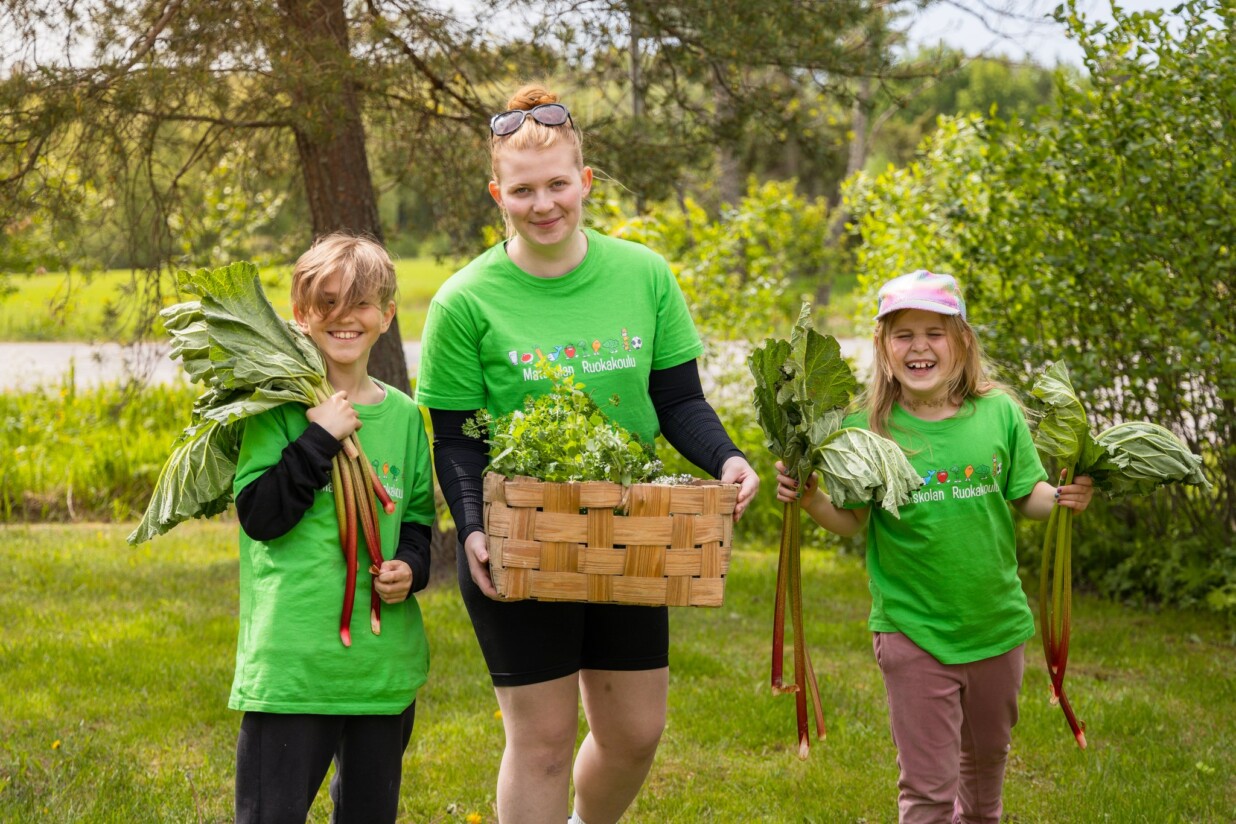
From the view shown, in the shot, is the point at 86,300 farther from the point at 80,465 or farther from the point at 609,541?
the point at 609,541

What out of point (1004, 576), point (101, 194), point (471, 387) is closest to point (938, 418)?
point (1004, 576)

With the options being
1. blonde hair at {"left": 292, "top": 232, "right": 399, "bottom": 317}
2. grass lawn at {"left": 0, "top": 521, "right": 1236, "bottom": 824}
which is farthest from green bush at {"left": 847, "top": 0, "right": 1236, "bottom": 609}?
blonde hair at {"left": 292, "top": 232, "right": 399, "bottom": 317}

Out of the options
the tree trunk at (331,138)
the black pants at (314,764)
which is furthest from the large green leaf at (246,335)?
the tree trunk at (331,138)

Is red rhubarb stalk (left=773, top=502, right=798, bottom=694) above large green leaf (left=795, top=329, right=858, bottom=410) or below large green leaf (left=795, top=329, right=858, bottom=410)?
below

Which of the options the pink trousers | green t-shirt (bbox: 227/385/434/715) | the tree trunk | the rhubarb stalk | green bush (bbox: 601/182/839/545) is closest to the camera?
green t-shirt (bbox: 227/385/434/715)

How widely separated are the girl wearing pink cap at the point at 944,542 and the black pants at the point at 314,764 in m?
1.16

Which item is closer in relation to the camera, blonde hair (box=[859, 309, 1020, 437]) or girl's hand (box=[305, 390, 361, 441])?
girl's hand (box=[305, 390, 361, 441])

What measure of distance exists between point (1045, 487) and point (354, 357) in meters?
1.83

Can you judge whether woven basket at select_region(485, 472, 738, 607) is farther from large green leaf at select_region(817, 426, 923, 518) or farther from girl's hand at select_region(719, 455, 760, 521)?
large green leaf at select_region(817, 426, 923, 518)

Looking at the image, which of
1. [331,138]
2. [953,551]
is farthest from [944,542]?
[331,138]

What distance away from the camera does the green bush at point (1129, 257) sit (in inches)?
227

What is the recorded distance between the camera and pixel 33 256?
8.67m

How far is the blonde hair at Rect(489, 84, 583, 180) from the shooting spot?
9.15ft

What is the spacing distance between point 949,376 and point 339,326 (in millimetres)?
Answer: 1589
